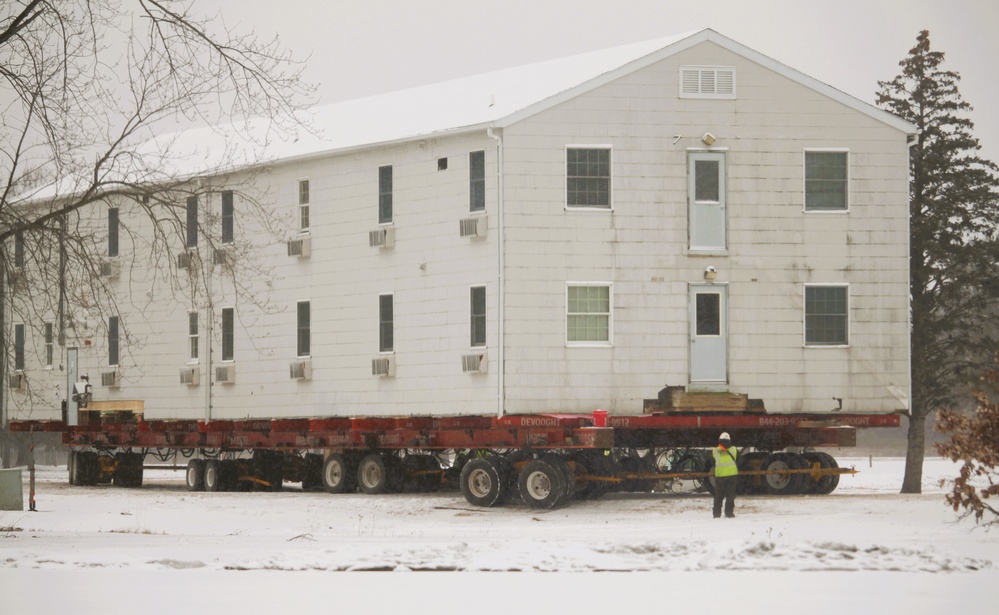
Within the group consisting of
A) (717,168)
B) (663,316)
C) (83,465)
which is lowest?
(83,465)

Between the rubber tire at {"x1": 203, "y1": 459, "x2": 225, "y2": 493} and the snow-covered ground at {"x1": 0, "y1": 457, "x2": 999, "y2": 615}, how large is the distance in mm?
7825

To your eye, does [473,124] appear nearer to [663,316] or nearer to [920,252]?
[663,316]

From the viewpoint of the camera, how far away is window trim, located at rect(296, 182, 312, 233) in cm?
3697

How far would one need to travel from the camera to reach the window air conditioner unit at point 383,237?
113 ft

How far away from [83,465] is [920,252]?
23308 mm

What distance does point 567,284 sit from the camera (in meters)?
31.6

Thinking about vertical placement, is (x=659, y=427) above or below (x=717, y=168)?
below

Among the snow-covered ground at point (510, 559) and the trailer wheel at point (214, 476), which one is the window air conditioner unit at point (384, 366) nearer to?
the snow-covered ground at point (510, 559)

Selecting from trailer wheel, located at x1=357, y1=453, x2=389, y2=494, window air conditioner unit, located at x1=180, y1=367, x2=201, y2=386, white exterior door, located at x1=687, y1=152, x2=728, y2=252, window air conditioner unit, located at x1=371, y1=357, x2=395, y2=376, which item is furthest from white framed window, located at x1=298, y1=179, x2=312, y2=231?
white exterior door, located at x1=687, y1=152, x2=728, y2=252

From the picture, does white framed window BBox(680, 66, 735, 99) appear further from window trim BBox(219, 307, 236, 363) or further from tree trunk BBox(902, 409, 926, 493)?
window trim BBox(219, 307, 236, 363)

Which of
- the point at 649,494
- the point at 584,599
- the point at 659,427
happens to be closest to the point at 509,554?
the point at 584,599

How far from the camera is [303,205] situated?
3716 cm

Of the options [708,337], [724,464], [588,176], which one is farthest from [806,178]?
[724,464]

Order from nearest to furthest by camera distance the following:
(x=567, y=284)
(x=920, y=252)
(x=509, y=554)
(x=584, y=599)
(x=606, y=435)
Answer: (x=584, y=599), (x=509, y=554), (x=606, y=435), (x=567, y=284), (x=920, y=252)
